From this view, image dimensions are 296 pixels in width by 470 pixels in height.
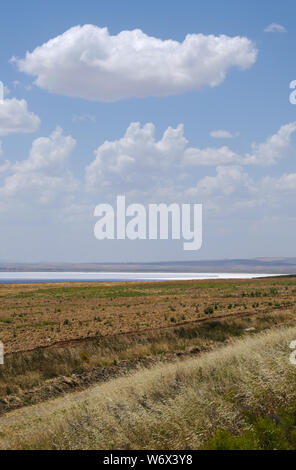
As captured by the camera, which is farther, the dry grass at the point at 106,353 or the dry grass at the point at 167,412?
the dry grass at the point at 106,353

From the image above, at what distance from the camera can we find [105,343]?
25953 millimetres

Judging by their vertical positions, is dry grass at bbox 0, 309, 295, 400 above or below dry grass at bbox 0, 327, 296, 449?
below

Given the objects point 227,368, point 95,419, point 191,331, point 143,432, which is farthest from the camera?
point 191,331

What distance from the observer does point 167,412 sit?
9.36 meters

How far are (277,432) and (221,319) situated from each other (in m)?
26.4

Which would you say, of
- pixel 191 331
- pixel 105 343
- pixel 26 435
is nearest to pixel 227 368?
pixel 26 435

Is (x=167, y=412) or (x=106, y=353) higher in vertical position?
(x=167, y=412)

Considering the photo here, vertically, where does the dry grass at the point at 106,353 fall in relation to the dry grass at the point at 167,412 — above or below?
below

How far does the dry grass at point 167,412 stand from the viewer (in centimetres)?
879

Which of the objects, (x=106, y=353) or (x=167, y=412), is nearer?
(x=167, y=412)

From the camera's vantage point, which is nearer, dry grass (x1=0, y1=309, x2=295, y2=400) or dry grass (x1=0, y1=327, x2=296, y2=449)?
dry grass (x1=0, y1=327, x2=296, y2=449)

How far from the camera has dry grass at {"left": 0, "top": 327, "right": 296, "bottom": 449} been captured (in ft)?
28.8
